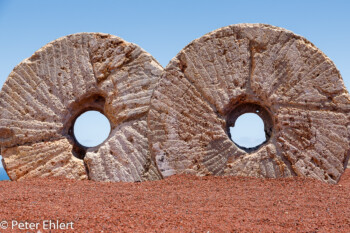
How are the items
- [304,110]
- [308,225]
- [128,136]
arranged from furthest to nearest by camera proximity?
[128,136], [304,110], [308,225]

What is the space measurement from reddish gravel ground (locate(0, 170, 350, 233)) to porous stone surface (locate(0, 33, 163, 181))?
410 mm

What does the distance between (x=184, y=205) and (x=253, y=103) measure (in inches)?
81.8

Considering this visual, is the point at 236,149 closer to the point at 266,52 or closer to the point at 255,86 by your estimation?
the point at 255,86

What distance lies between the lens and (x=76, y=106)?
6746 millimetres

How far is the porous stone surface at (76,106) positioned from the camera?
645 centimetres

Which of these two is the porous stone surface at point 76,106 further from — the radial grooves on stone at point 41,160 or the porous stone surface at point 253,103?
the porous stone surface at point 253,103

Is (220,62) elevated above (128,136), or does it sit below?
above

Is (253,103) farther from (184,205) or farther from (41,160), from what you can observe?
(41,160)

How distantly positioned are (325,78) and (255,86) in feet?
2.80

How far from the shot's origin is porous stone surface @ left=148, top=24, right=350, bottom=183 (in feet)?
18.9

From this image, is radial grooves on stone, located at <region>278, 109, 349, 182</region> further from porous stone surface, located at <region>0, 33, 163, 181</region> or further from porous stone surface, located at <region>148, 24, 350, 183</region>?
porous stone surface, located at <region>0, 33, 163, 181</region>

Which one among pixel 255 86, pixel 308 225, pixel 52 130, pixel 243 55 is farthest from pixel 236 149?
pixel 52 130

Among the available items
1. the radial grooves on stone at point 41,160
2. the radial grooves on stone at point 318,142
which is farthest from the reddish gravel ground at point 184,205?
the radial grooves on stone at point 41,160

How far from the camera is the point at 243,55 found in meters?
5.96
